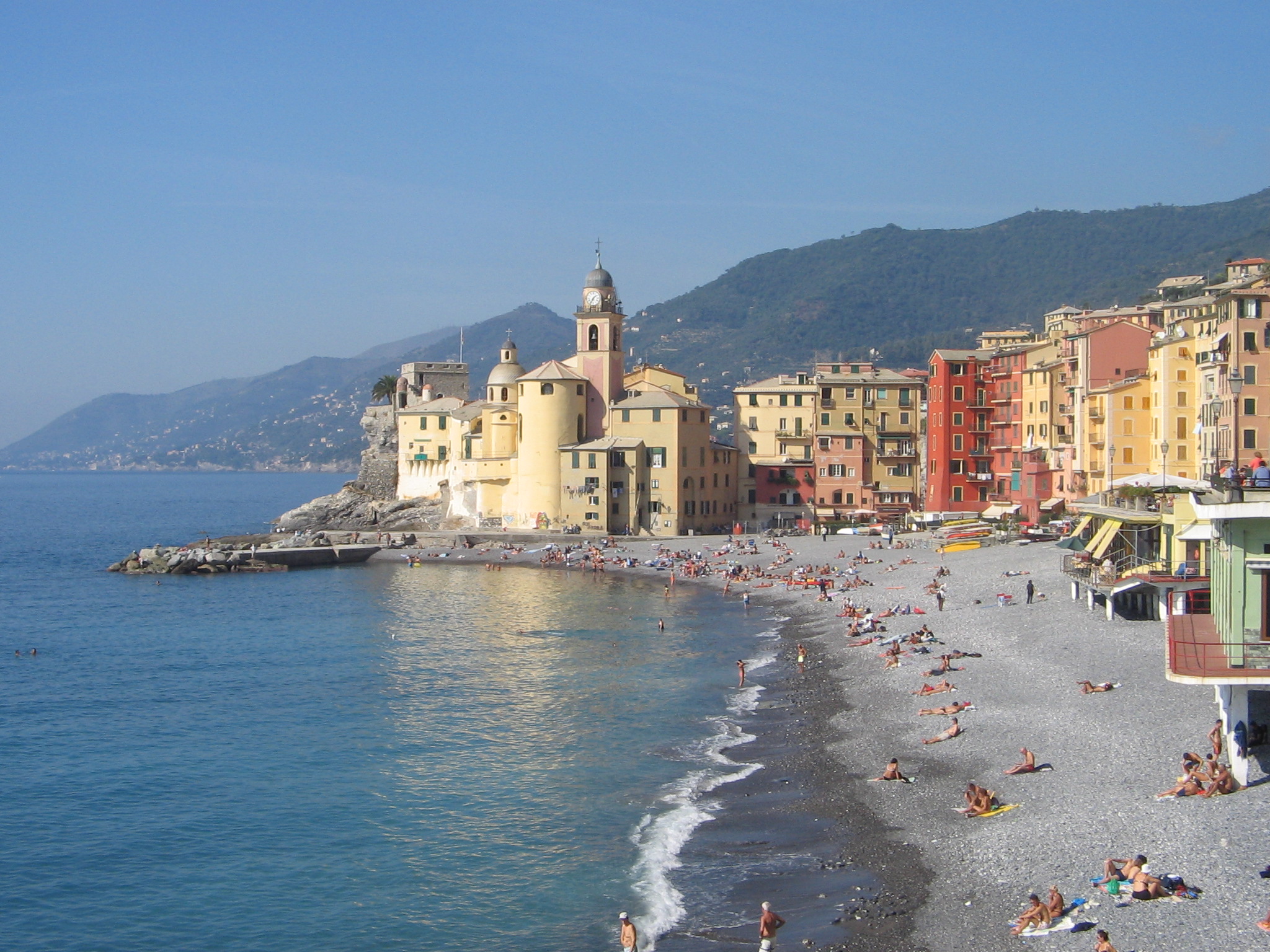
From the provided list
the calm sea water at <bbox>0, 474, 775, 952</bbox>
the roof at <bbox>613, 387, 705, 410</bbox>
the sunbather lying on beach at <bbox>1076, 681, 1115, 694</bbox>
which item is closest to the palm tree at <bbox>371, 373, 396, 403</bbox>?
the roof at <bbox>613, 387, 705, 410</bbox>

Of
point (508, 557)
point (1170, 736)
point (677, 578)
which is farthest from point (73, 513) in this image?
point (1170, 736)

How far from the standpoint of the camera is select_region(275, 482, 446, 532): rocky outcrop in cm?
9725

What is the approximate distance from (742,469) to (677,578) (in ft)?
68.9

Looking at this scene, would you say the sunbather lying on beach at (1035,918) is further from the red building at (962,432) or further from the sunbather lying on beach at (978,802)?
the red building at (962,432)

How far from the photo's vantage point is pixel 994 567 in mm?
53938

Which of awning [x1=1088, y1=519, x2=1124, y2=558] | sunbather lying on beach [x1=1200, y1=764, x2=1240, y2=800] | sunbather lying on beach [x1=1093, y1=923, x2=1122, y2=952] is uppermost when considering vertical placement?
awning [x1=1088, y1=519, x2=1124, y2=558]

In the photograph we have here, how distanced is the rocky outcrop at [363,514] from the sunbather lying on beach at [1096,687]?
228 feet

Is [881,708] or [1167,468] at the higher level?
[1167,468]

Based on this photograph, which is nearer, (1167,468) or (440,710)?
(440,710)

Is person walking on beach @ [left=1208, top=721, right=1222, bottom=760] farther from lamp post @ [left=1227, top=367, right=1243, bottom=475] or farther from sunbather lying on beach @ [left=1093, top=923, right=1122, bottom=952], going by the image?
lamp post @ [left=1227, top=367, right=1243, bottom=475]

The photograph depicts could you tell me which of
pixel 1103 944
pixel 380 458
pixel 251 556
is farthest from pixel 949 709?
pixel 380 458

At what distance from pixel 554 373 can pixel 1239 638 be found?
222 feet

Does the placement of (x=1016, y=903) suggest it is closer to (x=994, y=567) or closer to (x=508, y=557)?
(x=994, y=567)

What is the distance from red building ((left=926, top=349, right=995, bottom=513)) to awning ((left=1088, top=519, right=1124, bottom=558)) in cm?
3570
